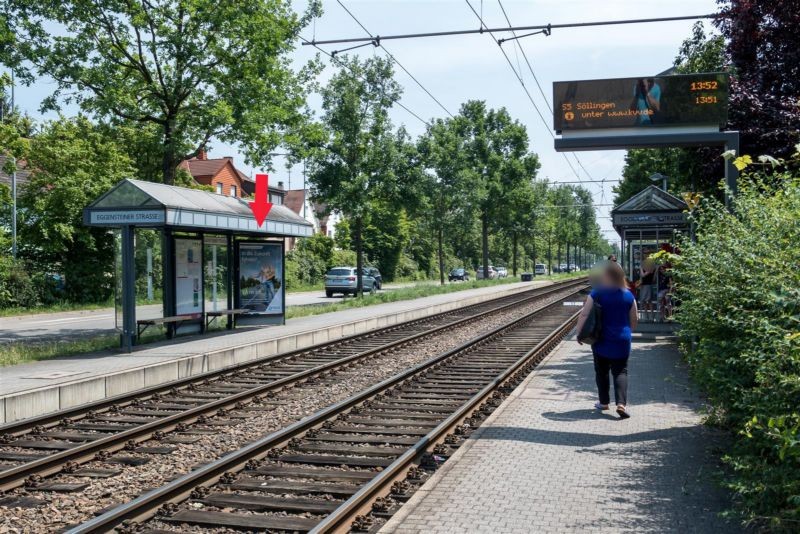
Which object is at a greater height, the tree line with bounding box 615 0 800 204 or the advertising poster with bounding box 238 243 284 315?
the tree line with bounding box 615 0 800 204

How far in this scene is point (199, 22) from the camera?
19.6 metres

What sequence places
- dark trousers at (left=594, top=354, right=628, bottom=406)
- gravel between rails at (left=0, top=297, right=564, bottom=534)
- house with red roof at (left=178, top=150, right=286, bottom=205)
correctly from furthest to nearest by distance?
house with red roof at (left=178, top=150, right=286, bottom=205) → dark trousers at (left=594, top=354, right=628, bottom=406) → gravel between rails at (left=0, top=297, right=564, bottom=534)

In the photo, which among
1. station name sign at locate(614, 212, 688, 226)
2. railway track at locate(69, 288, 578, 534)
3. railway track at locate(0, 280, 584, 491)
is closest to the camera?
railway track at locate(69, 288, 578, 534)

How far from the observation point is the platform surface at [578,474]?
513cm

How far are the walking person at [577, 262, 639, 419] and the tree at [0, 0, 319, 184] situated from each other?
1305 cm

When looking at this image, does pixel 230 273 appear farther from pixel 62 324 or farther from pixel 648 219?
pixel 648 219

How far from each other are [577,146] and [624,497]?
8850mm

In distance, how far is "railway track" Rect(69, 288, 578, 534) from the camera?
17.9 feet

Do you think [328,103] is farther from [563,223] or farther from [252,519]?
[563,223]

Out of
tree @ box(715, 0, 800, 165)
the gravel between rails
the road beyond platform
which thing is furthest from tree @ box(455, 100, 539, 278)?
the gravel between rails

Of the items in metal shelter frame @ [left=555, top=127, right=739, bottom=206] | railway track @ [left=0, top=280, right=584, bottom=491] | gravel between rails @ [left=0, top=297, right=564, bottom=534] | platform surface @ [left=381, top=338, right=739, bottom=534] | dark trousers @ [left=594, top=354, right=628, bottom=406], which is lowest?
gravel between rails @ [left=0, top=297, right=564, bottom=534]

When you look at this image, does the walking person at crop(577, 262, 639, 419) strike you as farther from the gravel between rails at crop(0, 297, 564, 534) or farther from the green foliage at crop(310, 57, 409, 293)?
the green foliage at crop(310, 57, 409, 293)

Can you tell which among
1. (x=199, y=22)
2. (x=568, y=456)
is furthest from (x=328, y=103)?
(x=568, y=456)

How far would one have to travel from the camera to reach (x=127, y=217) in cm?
1487
